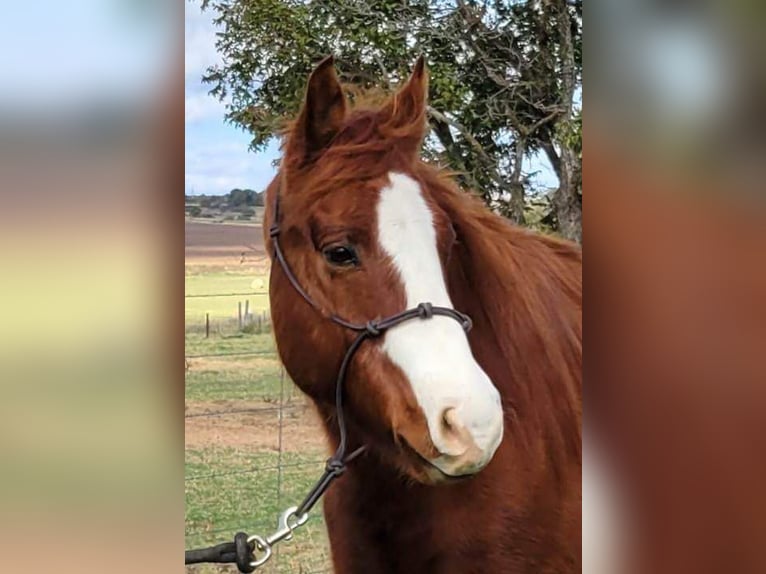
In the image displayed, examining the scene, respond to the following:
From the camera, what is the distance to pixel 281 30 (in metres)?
1.75

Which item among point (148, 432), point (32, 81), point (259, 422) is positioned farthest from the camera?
point (259, 422)

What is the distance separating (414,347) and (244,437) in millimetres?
417

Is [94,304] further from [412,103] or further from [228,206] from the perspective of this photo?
[412,103]

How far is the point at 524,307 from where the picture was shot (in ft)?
6.39

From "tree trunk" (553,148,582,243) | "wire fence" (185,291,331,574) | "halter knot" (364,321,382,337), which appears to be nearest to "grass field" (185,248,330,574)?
"wire fence" (185,291,331,574)

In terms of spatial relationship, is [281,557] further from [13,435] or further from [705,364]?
[705,364]

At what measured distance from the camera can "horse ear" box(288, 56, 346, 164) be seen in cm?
172

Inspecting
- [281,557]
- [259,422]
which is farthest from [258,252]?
[281,557]

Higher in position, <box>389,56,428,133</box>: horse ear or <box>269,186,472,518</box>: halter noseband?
<box>389,56,428,133</box>: horse ear

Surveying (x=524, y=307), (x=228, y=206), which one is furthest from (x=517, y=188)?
(x=228, y=206)

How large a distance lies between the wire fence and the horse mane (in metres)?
0.42

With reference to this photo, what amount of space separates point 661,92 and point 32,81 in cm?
146

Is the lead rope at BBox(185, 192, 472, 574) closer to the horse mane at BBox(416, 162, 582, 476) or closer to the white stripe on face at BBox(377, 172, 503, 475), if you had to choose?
the white stripe on face at BBox(377, 172, 503, 475)

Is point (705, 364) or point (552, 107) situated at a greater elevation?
point (552, 107)
